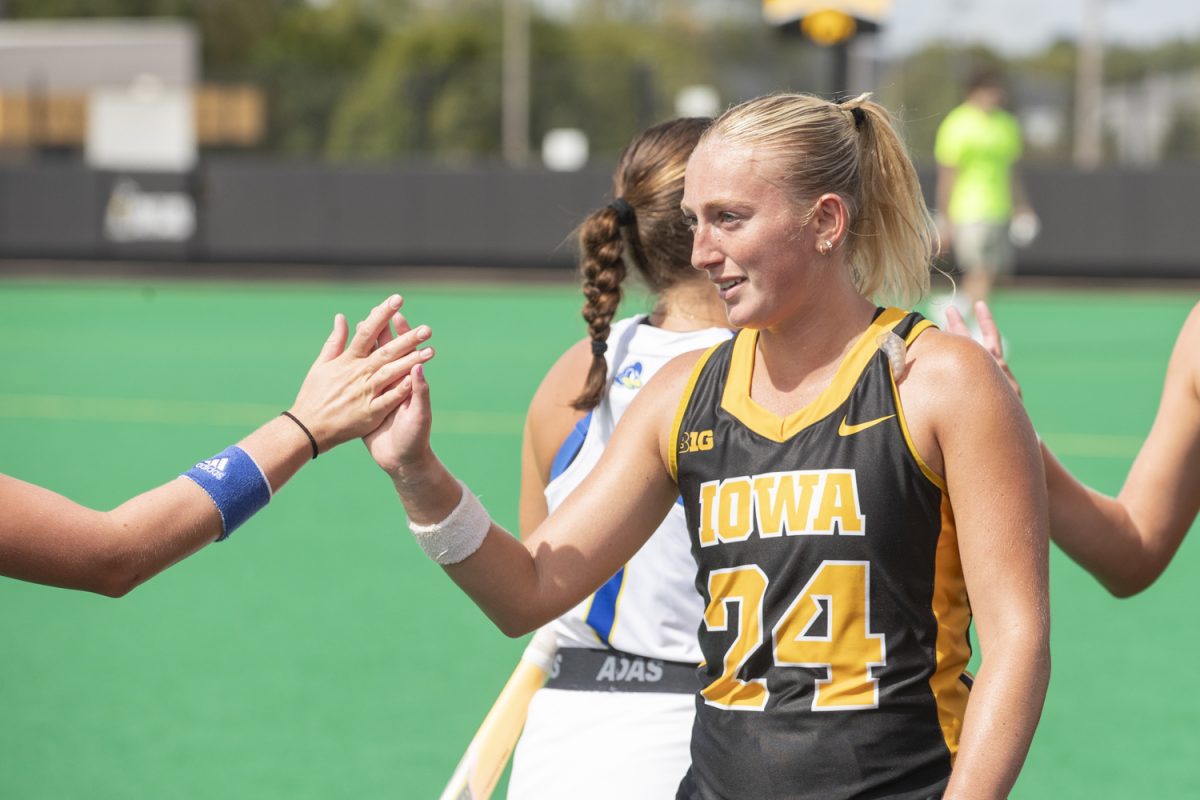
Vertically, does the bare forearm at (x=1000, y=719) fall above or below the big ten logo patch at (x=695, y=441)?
below

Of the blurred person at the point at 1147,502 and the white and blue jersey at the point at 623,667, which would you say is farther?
the blurred person at the point at 1147,502

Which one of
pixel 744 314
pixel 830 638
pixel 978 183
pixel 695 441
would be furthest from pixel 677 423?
pixel 978 183

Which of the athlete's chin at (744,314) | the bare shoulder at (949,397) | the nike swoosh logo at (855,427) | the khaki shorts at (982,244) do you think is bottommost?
the khaki shorts at (982,244)

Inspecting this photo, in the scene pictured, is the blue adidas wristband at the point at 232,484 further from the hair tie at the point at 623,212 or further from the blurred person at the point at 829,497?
the hair tie at the point at 623,212

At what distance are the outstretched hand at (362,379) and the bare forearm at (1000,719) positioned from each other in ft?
3.52

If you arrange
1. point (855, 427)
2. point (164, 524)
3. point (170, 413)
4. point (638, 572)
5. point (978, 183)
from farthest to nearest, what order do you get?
point (978, 183)
point (170, 413)
point (638, 572)
point (164, 524)
point (855, 427)

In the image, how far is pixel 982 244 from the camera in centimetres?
1620

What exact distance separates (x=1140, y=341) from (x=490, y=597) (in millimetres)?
15149

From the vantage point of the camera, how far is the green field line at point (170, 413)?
1179 cm

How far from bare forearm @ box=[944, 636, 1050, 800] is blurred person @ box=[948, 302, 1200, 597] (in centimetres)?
81

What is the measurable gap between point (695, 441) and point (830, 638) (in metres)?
0.40

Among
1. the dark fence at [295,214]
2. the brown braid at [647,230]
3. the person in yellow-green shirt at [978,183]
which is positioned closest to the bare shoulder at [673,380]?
the brown braid at [647,230]

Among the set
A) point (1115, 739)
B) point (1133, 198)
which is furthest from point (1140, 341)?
point (1115, 739)

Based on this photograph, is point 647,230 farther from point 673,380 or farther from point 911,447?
point 911,447
